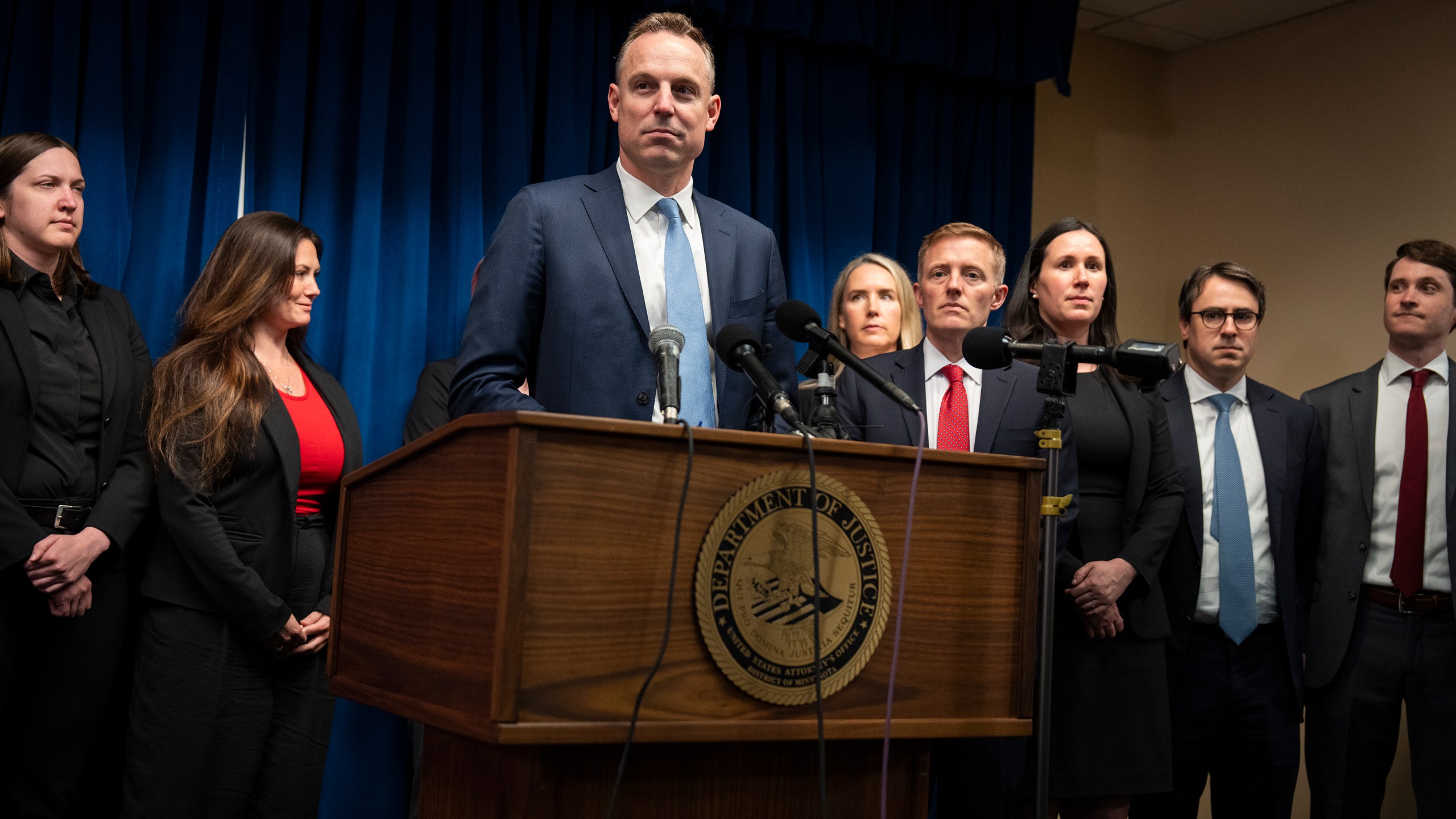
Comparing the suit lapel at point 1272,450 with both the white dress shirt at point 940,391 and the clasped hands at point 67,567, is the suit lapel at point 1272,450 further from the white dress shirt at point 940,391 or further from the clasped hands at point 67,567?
the clasped hands at point 67,567

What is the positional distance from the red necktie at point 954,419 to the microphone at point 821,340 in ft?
2.83

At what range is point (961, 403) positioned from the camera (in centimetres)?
249

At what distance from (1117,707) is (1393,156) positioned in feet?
10.4

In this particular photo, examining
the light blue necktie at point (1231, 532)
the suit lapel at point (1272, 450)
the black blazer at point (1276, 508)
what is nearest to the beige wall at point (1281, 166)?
the black blazer at point (1276, 508)

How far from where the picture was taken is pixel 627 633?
1.29 m

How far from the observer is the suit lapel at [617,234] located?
5.94ft

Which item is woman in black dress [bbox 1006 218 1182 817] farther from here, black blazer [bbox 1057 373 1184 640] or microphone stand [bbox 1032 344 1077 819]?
microphone stand [bbox 1032 344 1077 819]

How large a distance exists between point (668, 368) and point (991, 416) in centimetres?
116

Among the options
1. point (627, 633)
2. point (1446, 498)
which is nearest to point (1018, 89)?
point (1446, 498)

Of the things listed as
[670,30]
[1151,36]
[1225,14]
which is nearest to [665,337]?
[670,30]

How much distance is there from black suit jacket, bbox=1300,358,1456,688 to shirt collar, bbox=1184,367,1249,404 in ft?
0.94

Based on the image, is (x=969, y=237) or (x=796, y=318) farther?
(x=969, y=237)

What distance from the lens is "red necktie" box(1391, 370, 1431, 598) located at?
3.17 m

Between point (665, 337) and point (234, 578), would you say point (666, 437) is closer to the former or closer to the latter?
point (665, 337)
